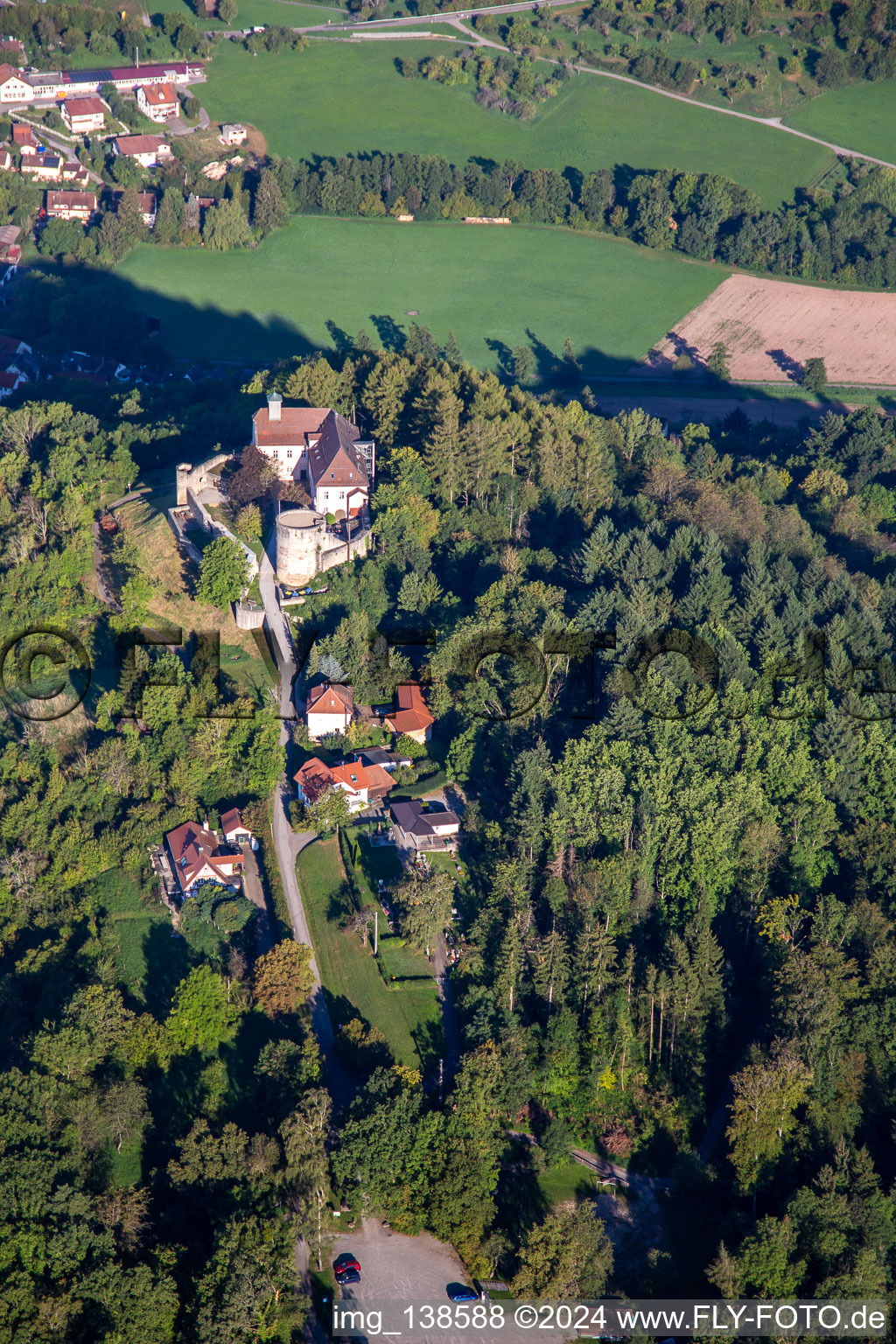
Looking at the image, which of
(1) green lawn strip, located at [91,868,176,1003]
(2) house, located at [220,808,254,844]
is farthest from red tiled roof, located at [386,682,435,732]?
(1) green lawn strip, located at [91,868,176,1003]

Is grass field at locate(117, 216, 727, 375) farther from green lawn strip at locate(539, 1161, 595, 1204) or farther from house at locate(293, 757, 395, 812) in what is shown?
green lawn strip at locate(539, 1161, 595, 1204)

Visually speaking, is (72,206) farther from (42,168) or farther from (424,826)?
(424,826)

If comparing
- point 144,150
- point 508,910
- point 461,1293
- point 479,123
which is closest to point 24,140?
point 144,150

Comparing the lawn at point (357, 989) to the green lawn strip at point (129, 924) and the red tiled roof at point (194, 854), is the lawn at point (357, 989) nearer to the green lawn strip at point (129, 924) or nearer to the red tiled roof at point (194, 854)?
the red tiled roof at point (194, 854)

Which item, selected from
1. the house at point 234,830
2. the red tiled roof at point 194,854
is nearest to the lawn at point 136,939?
the red tiled roof at point 194,854

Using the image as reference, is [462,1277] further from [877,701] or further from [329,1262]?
[877,701]
